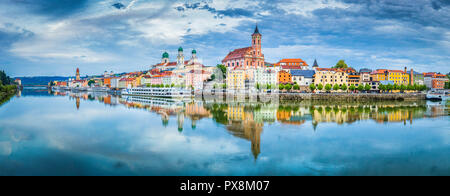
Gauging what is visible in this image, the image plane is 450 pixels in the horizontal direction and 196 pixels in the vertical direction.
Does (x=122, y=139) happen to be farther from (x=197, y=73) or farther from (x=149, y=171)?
(x=197, y=73)

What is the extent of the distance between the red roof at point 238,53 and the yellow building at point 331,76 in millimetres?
13584

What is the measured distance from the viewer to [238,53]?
50750mm

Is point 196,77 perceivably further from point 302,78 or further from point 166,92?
point 302,78

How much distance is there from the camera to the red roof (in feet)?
160

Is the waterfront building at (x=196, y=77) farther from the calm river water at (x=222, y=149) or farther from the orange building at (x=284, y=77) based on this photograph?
the calm river water at (x=222, y=149)

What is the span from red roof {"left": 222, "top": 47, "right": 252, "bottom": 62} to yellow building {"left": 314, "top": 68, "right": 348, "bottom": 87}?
13.6m

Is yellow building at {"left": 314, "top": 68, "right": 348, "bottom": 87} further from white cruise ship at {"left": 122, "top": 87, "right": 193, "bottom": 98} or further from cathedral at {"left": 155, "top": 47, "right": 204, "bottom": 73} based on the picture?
cathedral at {"left": 155, "top": 47, "right": 204, "bottom": 73}

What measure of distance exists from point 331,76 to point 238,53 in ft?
56.0

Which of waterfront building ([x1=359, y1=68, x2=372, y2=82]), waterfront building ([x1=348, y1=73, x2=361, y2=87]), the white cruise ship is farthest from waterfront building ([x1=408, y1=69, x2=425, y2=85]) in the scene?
the white cruise ship
